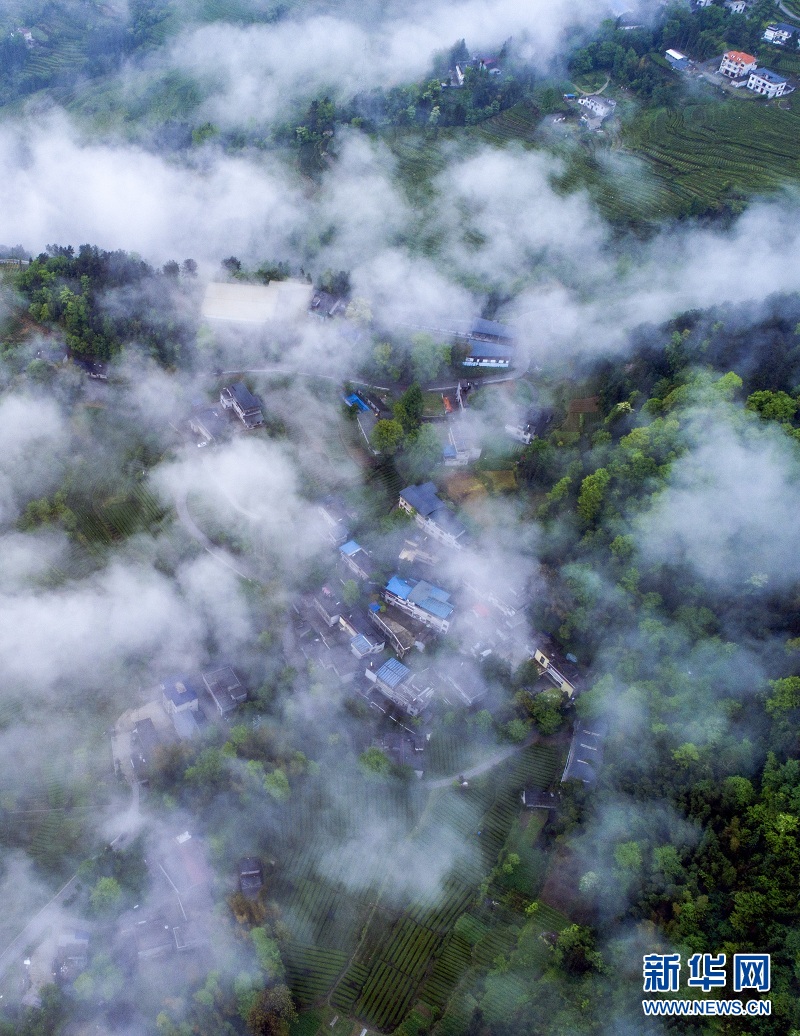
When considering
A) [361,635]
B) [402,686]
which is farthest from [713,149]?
[402,686]

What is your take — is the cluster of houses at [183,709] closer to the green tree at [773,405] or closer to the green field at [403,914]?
the green field at [403,914]

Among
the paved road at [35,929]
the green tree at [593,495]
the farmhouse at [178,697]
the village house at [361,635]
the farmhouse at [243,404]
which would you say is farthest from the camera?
the farmhouse at [243,404]

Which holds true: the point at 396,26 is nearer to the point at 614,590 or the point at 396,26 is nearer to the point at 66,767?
the point at 614,590

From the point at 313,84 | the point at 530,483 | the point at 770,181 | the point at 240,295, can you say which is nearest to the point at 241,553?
the point at 530,483

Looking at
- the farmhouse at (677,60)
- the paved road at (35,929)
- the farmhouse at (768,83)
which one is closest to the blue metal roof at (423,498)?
the paved road at (35,929)

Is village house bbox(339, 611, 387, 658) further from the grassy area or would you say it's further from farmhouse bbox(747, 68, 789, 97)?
farmhouse bbox(747, 68, 789, 97)

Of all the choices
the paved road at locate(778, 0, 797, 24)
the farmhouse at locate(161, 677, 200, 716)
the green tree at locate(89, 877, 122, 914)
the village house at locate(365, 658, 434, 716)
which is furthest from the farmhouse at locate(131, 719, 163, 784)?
the paved road at locate(778, 0, 797, 24)

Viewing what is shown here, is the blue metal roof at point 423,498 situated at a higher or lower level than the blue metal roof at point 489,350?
lower
